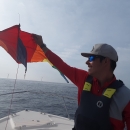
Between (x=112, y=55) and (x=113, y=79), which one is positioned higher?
(x=112, y=55)

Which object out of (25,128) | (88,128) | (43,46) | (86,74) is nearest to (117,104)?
(88,128)

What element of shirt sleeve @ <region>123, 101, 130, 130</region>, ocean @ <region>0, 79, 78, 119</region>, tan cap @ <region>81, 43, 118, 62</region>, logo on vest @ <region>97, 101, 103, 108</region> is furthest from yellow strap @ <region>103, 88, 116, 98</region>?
ocean @ <region>0, 79, 78, 119</region>

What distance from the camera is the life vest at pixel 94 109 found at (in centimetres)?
193

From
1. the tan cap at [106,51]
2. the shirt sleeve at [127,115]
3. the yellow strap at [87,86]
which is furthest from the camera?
the yellow strap at [87,86]

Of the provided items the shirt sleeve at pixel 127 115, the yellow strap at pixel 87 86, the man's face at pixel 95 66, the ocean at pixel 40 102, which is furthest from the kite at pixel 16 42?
the shirt sleeve at pixel 127 115

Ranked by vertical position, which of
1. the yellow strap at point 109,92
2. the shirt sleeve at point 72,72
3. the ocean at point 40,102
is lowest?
the ocean at point 40,102

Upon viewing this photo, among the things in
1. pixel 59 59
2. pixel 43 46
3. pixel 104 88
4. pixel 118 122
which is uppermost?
pixel 43 46

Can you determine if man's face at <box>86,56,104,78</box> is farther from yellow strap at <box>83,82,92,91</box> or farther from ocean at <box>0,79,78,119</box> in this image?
ocean at <box>0,79,78,119</box>

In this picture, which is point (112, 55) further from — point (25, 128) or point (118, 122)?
point (25, 128)

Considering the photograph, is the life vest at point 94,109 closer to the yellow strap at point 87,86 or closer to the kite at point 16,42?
the yellow strap at point 87,86

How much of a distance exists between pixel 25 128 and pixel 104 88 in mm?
2714

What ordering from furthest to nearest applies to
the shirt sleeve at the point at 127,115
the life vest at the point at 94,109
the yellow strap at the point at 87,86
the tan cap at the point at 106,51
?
the yellow strap at the point at 87,86
the tan cap at the point at 106,51
the life vest at the point at 94,109
the shirt sleeve at the point at 127,115

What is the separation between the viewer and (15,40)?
3.46 metres

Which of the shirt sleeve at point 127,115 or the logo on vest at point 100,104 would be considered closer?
the shirt sleeve at point 127,115
